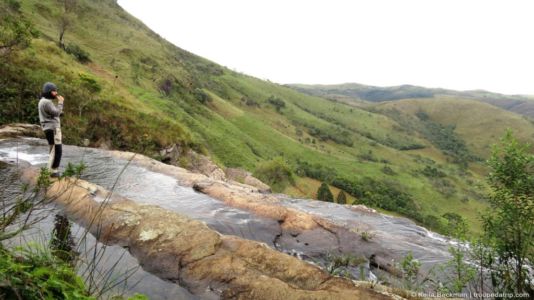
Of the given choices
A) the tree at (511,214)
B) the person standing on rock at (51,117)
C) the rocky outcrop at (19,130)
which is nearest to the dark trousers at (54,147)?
the person standing on rock at (51,117)

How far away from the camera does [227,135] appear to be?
57312mm

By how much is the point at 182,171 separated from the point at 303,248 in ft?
27.2

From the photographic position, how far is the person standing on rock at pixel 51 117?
400 inches

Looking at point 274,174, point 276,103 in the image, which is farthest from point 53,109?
point 276,103

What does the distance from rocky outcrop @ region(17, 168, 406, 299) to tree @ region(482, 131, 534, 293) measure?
9.55ft

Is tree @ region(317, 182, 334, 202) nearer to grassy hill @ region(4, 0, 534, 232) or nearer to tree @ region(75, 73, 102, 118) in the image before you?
grassy hill @ region(4, 0, 534, 232)

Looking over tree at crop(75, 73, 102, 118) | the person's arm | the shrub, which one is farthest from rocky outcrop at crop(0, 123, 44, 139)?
the shrub

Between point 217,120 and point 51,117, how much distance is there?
51.2 metres

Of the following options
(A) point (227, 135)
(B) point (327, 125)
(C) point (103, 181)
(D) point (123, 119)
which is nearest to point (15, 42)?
(D) point (123, 119)

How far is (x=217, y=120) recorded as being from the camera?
61.5m

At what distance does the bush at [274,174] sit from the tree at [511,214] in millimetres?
33392

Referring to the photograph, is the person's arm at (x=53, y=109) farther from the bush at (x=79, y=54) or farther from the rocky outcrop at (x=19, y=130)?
the bush at (x=79, y=54)

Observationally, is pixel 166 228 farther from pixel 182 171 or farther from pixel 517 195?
pixel 182 171

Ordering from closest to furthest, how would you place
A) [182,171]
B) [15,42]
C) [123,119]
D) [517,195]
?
1. [517,195]
2. [182,171]
3. [15,42]
4. [123,119]
